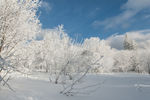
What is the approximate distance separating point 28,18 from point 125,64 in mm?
39433

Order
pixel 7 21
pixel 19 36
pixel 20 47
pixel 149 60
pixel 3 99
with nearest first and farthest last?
pixel 3 99, pixel 7 21, pixel 19 36, pixel 20 47, pixel 149 60

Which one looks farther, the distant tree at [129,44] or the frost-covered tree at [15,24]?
the distant tree at [129,44]

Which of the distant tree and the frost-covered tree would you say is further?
the distant tree

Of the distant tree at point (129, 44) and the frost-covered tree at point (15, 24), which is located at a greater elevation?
the distant tree at point (129, 44)

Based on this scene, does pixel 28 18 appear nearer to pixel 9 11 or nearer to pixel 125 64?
pixel 9 11

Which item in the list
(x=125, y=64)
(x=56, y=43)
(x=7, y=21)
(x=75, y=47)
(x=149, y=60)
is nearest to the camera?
(x=7, y=21)

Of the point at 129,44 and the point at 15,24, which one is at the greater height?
the point at 129,44

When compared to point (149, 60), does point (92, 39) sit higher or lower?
higher

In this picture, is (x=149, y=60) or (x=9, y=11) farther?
(x=149, y=60)

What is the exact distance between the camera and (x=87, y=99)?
4.61m

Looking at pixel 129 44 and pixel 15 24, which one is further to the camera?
pixel 129 44

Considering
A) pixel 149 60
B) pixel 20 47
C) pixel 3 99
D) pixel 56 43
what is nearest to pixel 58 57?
pixel 56 43

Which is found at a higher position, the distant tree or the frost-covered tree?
the distant tree

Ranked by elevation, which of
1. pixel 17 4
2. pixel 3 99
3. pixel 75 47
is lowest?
pixel 3 99
